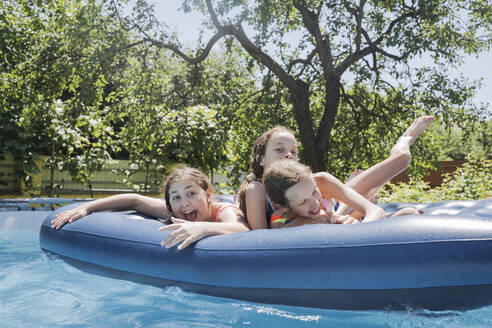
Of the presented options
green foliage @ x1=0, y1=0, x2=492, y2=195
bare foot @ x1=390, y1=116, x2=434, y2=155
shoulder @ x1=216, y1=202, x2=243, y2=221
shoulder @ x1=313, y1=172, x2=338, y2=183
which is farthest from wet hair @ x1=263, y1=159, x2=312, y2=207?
green foliage @ x1=0, y1=0, x2=492, y2=195

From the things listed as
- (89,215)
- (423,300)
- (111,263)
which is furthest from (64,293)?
(423,300)

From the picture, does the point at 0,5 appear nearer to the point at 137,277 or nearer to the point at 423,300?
the point at 137,277

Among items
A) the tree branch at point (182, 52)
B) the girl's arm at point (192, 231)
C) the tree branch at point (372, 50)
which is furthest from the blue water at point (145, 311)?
the tree branch at point (372, 50)

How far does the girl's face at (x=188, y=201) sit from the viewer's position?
285 centimetres

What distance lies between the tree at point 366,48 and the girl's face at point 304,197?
216 inches

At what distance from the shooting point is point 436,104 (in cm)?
817

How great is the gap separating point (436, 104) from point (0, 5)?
8.62 metres

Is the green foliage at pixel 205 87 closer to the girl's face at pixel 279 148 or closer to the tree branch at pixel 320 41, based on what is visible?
the tree branch at pixel 320 41

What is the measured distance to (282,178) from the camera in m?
2.44

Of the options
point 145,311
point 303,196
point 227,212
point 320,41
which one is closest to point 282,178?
point 303,196

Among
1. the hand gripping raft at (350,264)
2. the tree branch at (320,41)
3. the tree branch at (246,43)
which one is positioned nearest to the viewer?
the hand gripping raft at (350,264)

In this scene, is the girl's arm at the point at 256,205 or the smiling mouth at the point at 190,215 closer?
the girl's arm at the point at 256,205

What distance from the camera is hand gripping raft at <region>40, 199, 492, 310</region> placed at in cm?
197

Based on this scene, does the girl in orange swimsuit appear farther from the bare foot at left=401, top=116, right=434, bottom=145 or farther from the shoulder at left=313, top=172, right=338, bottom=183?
the bare foot at left=401, top=116, right=434, bottom=145
